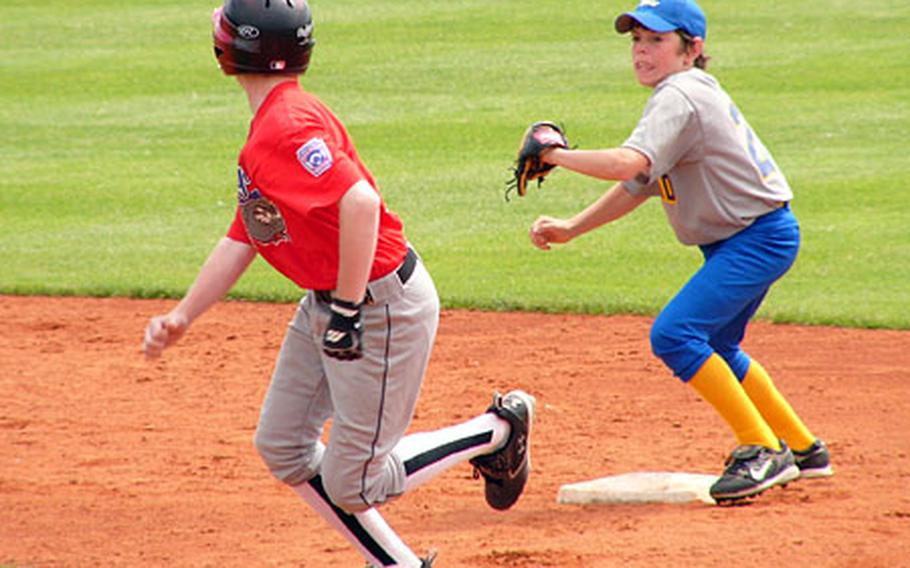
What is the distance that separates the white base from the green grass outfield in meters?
3.42

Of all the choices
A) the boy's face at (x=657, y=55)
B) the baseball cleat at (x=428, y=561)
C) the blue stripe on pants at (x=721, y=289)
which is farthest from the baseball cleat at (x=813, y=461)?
the baseball cleat at (x=428, y=561)

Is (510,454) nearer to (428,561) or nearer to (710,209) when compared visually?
(428,561)

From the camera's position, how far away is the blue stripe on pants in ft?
20.2

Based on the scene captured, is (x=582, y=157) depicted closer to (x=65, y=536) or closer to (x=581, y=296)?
(x=65, y=536)

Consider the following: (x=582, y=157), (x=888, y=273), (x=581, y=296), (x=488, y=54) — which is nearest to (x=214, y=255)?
(x=582, y=157)

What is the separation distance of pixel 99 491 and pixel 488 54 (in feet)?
40.6

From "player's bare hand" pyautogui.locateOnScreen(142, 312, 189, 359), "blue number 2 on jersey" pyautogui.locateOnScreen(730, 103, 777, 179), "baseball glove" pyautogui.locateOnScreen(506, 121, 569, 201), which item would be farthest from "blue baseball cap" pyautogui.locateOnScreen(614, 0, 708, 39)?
"player's bare hand" pyautogui.locateOnScreen(142, 312, 189, 359)

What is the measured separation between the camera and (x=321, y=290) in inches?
197

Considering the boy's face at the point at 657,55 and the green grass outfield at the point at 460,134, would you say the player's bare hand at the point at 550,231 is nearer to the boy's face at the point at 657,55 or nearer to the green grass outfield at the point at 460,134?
the boy's face at the point at 657,55

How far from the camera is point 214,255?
5207mm

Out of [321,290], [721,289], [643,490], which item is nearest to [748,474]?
[643,490]

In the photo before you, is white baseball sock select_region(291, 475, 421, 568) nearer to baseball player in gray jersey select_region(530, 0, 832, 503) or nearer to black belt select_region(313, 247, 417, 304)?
black belt select_region(313, 247, 417, 304)

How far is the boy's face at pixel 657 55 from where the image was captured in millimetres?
6223

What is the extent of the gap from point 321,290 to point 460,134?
1039cm
